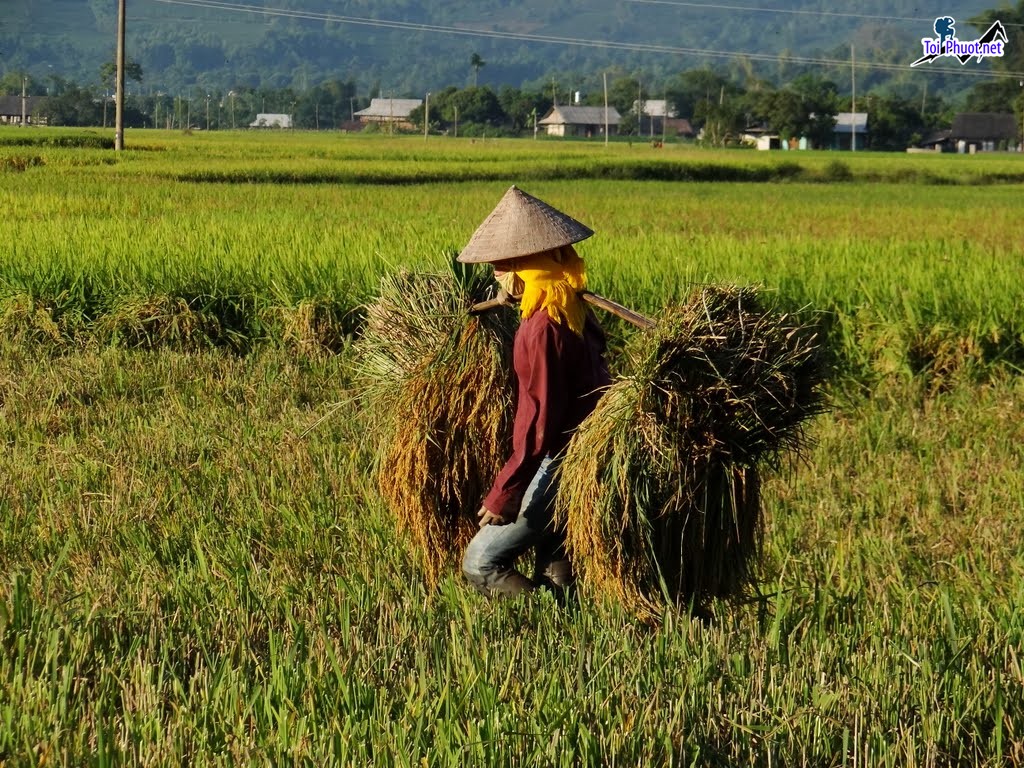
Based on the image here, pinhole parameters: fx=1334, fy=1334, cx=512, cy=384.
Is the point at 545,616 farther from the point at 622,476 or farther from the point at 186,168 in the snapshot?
the point at 186,168

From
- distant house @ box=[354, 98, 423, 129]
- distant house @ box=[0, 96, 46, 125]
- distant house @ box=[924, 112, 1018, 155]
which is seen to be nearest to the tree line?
distant house @ box=[0, 96, 46, 125]

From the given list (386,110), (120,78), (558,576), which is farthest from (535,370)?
(386,110)

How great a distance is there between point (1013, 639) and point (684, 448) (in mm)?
909

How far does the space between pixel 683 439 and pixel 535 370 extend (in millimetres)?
371

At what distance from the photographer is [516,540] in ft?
10.4

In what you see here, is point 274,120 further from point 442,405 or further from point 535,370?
point 535,370

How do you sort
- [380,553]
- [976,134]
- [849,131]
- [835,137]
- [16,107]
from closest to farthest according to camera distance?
1. [380,553]
2. [835,137]
3. [976,134]
4. [849,131]
5. [16,107]

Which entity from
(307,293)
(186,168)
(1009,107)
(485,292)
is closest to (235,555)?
(485,292)

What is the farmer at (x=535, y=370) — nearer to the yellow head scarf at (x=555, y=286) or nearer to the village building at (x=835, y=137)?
the yellow head scarf at (x=555, y=286)

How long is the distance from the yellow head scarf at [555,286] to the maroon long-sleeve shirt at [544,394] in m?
0.03

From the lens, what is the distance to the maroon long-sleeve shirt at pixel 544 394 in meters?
3.00

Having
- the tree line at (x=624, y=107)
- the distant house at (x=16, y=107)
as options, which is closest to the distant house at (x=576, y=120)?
the tree line at (x=624, y=107)

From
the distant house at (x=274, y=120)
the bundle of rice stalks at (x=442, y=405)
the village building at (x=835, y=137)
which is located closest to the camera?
the bundle of rice stalks at (x=442, y=405)

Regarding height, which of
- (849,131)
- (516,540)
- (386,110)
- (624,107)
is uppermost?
(386,110)
